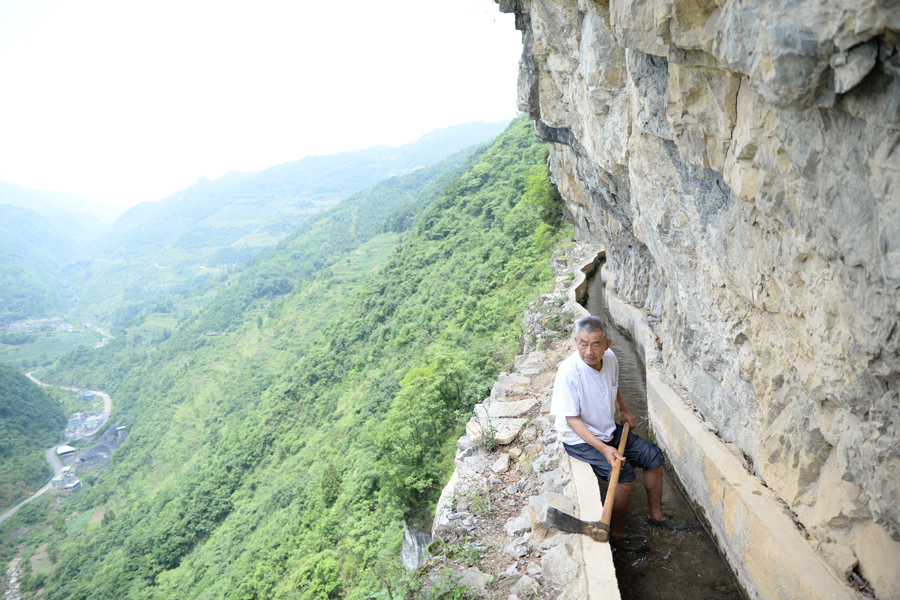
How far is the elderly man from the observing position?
172 inches

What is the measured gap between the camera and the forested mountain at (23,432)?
64.6m

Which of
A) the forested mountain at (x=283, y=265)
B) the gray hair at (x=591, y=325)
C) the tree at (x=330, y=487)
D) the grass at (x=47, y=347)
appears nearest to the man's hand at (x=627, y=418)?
the gray hair at (x=591, y=325)

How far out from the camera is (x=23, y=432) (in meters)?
75.1

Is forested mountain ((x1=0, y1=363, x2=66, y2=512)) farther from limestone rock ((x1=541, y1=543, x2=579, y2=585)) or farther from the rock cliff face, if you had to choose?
the rock cliff face

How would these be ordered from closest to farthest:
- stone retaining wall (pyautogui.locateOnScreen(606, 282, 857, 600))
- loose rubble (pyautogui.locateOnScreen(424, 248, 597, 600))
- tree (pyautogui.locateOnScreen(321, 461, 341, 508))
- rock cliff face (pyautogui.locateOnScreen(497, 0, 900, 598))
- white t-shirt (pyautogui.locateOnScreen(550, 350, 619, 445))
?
rock cliff face (pyautogui.locateOnScreen(497, 0, 900, 598)), stone retaining wall (pyautogui.locateOnScreen(606, 282, 857, 600)), white t-shirt (pyautogui.locateOnScreen(550, 350, 619, 445)), loose rubble (pyautogui.locateOnScreen(424, 248, 597, 600)), tree (pyautogui.locateOnScreen(321, 461, 341, 508))

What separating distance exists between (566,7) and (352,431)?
1979 cm

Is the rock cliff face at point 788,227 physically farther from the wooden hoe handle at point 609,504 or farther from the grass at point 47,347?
the grass at point 47,347

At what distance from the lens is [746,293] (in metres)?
4.59

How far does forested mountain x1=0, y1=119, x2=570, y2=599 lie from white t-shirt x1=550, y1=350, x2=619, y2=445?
118 inches

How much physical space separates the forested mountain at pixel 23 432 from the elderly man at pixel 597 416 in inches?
3202

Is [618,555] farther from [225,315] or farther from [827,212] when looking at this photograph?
[225,315]

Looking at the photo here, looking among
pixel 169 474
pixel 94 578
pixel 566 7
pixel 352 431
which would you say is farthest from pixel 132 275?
pixel 566 7

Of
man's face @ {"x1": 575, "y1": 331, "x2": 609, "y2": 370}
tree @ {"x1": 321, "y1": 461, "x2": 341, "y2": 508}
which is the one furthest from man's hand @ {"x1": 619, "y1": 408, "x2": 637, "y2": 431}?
A: tree @ {"x1": 321, "y1": 461, "x2": 341, "y2": 508}

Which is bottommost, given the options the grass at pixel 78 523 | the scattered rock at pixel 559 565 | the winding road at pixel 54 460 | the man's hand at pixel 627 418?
the winding road at pixel 54 460
